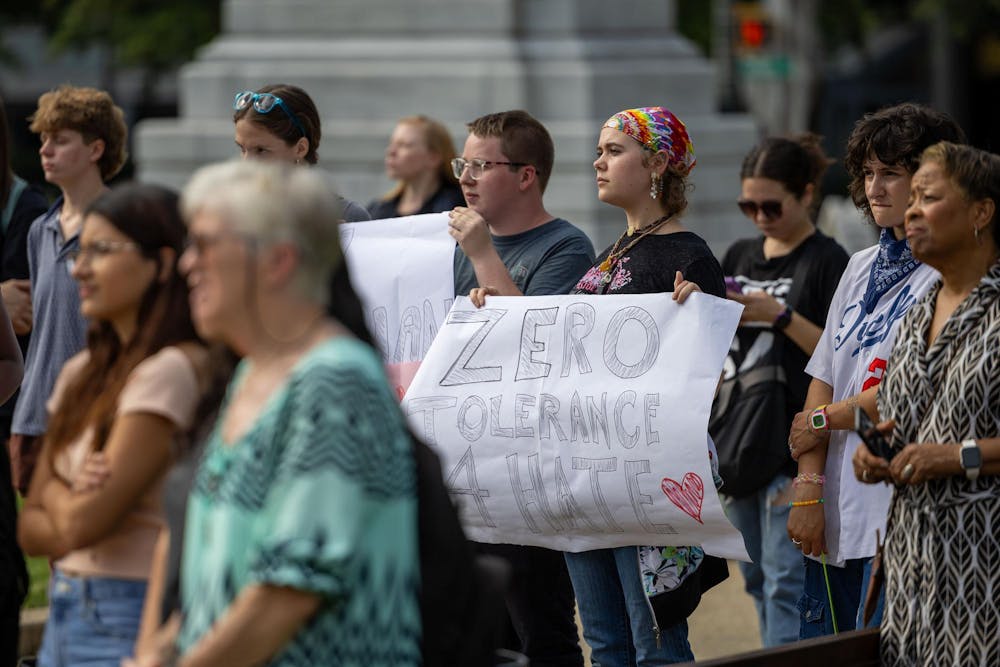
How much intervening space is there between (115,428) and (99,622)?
41 cm

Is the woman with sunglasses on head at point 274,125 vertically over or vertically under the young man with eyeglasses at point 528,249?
over

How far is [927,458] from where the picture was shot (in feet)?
13.0

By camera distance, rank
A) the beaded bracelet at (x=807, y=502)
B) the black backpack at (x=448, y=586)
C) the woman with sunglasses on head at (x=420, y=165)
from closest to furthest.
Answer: the black backpack at (x=448, y=586), the beaded bracelet at (x=807, y=502), the woman with sunglasses on head at (x=420, y=165)

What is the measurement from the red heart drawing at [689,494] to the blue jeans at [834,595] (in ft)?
1.91

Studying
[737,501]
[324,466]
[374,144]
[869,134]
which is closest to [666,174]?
[869,134]

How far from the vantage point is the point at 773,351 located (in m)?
6.15

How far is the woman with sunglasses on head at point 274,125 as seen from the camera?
565 centimetres

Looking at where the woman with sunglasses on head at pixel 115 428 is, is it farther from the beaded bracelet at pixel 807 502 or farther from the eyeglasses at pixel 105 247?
the beaded bracelet at pixel 807 502

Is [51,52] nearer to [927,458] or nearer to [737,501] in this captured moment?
[737,501]

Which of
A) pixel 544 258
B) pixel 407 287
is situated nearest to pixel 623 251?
pixel 544 258

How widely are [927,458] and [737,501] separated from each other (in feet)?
7.67

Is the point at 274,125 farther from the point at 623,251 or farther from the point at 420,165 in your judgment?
the point at 420,165

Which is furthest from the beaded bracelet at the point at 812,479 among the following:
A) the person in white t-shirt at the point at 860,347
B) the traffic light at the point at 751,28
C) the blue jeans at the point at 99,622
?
the traffic light at the point at 751,28

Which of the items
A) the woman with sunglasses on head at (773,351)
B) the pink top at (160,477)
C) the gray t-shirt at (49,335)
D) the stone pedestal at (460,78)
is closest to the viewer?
the pink top at (160,477)
